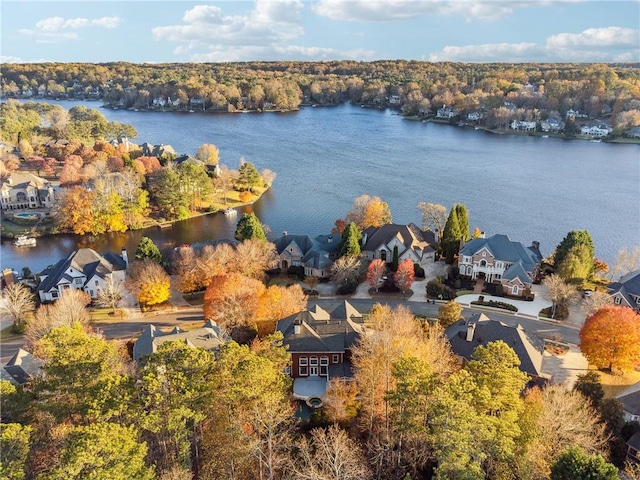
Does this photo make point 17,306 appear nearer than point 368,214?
Yes

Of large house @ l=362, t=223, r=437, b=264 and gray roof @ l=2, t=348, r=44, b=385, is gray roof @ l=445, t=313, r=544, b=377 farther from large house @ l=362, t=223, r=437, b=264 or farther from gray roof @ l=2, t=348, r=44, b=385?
gray roof @ l=2, t=348, r=44, b=385

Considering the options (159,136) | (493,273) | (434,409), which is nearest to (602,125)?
(493,273)

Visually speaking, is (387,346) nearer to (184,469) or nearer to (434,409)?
(434,409)

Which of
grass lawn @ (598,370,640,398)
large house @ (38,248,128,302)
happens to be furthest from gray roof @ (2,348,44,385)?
grass lawn @ (598,370,640,398)

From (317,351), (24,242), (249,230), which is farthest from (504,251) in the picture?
(24,242)

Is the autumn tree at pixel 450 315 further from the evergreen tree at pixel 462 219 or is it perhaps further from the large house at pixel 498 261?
the evergreen tree at pixel 462 219

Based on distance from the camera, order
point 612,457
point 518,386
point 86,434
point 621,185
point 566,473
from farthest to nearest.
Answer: point 621,185 → point 612,457 → point 518,386 → point 566,473 → point 86,434

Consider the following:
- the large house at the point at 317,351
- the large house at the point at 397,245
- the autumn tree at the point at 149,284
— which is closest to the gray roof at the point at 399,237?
the large house at the point at 397,245

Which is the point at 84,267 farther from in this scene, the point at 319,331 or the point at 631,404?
the point at 631,404
